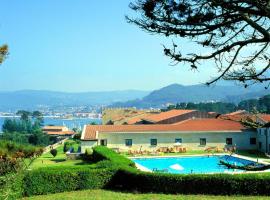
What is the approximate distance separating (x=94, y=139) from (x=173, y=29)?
32451 millimetres

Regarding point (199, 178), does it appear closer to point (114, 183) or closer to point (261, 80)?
point (114, 183)

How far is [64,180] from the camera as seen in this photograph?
20672mm

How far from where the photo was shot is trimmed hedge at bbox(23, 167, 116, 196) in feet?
66.3

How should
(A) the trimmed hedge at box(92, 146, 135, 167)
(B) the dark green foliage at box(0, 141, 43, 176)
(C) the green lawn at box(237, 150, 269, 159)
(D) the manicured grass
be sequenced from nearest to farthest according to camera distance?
(B) the dark green foliage at box(0, 141, 43, 176), (D) the manicured grass, (A) the trimmed hedge at box(92, 146, 135, 167), (C) the green lawn at box(237, 150, 269, 159)

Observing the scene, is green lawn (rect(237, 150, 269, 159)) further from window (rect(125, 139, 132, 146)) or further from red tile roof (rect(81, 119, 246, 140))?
window (rect(125, 139, 132, 146))

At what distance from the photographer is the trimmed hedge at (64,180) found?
66.3 feet

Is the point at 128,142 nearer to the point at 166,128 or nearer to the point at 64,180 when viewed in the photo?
the point at 166,128

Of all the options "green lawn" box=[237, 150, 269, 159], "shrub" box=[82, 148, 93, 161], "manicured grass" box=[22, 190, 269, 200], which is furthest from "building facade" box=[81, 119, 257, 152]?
"manicured grass" box=[22, 190, 269, 200]

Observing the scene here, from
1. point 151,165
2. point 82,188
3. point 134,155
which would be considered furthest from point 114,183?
point 134,155

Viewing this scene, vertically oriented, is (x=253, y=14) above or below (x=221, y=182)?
above

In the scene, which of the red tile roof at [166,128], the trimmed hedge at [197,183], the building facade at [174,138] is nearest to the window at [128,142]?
the building facade at [174,138]

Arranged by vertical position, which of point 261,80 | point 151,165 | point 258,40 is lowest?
point 151,165

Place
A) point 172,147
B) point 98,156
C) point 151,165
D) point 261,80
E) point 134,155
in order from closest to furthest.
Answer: point 261,80
point 98,156
point 151,165
point 134,155
point 172,147

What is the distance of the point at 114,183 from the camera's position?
21.2m
